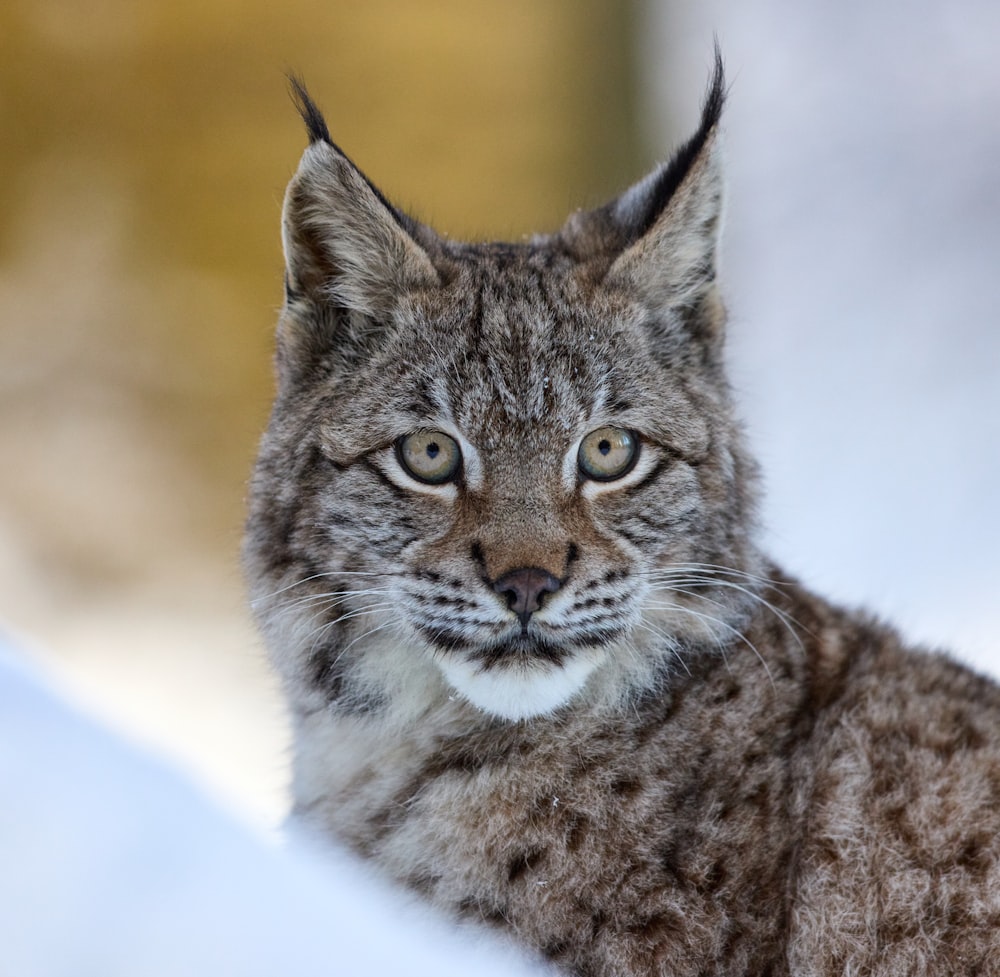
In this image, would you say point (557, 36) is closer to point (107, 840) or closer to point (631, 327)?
point (631, 327)

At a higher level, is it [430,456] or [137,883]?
[430,456]

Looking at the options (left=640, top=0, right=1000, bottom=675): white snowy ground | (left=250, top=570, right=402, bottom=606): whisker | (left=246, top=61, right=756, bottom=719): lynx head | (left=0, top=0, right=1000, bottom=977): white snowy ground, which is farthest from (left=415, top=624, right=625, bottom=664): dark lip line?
(left=640, top=0, right=1000, bottom=675): white snowy ground

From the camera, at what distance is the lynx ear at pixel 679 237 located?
3.02m

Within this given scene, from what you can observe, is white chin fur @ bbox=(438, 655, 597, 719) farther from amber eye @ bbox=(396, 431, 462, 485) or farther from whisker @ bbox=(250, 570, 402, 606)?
amber eye @ bbox=(396, 431, 462, 485)

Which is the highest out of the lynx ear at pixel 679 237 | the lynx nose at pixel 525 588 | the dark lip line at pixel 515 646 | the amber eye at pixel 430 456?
the lynx ear at pixel 679 237

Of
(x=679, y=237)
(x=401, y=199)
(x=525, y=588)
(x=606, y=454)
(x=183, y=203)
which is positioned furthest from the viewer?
(x=183, y=203)

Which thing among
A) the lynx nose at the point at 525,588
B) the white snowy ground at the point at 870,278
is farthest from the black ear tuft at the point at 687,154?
the white snowy ground at the point at 870,278

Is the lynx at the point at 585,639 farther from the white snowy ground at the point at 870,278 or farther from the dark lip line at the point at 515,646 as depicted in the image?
the white snowy ground at the point at 870,278

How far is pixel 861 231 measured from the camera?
8.07 m

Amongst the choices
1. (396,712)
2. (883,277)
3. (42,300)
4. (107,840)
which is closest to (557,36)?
(883,277)

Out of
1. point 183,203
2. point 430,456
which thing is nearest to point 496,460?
point 430,456

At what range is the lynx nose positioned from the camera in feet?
8.48

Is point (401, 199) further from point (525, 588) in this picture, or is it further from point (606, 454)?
point (525, 588)

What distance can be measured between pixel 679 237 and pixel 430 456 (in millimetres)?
845
